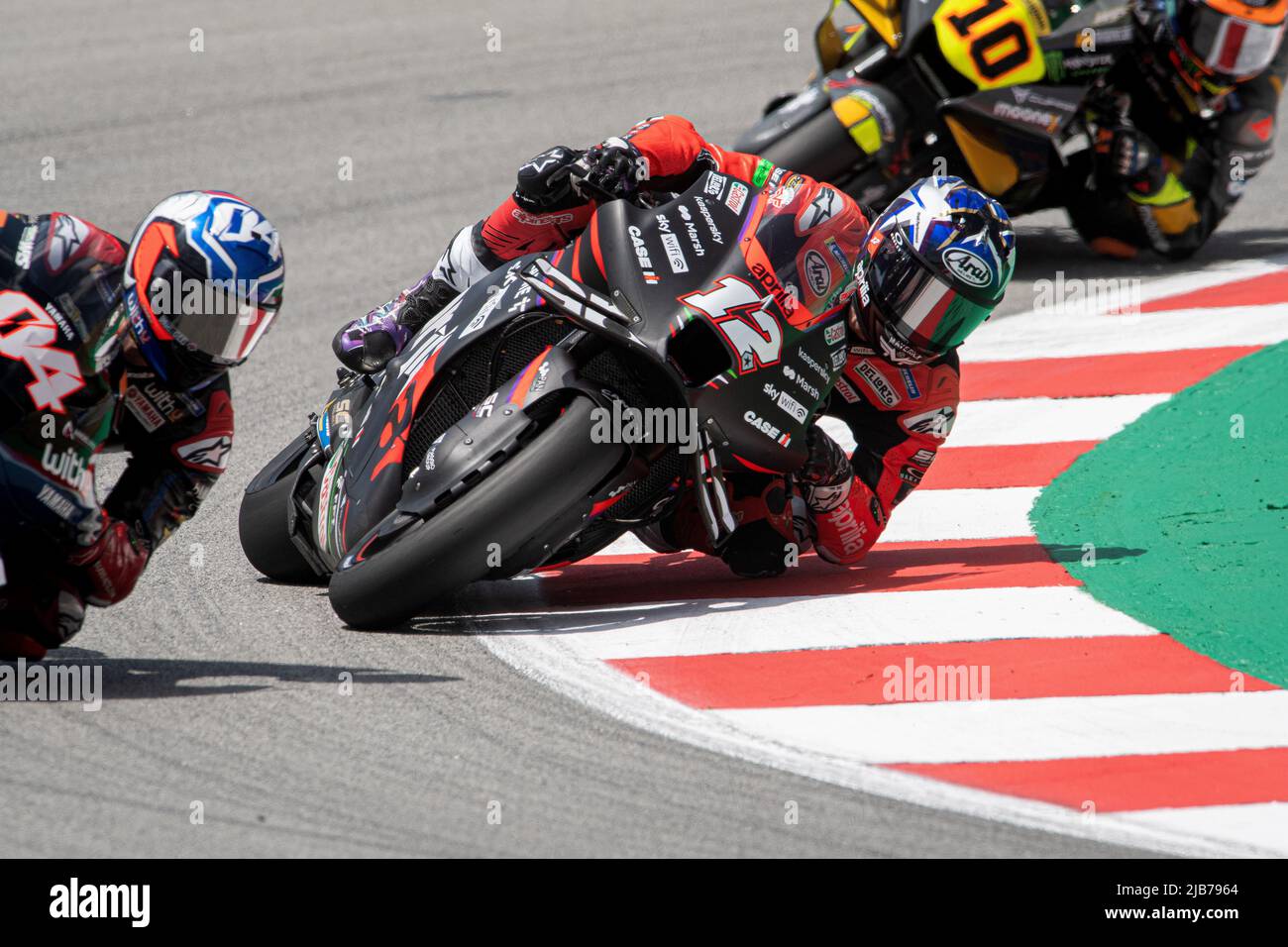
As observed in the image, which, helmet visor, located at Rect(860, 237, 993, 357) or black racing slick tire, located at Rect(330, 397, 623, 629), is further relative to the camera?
helmet visor, located at Rect(860, 237, 993, 357)

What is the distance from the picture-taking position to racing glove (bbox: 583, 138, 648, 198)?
225 inches

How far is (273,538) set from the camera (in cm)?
593

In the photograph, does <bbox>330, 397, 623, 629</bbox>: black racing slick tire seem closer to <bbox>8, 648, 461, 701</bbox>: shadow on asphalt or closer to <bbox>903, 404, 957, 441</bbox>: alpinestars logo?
<bbox>8, 648, 461, 701</bbox>: shadow on asphalt

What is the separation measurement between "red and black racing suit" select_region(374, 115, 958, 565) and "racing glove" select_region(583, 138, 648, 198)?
3 cm

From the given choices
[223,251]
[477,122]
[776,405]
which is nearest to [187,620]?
[223,251]

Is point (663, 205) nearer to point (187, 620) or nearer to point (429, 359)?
point (429, 359)

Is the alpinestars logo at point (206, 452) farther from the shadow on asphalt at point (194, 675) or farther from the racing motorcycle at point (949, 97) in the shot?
the racing motorcycle at point (949, 97)

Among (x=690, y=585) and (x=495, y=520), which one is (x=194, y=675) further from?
(x=690, y=585)

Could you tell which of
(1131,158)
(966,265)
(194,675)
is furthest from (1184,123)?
(194,675)

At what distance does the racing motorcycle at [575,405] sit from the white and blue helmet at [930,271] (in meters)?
0.15

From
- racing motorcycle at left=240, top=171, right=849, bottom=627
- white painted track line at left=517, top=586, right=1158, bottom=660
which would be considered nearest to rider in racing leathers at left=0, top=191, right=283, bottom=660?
racing motorcycle at left=240, top=171, right=849, bottom=627

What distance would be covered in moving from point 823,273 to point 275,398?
340cm

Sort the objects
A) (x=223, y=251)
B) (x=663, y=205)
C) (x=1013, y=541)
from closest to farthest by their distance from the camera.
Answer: (x=223, y=251), (x=663, y=205), (x=1013, y=541)
